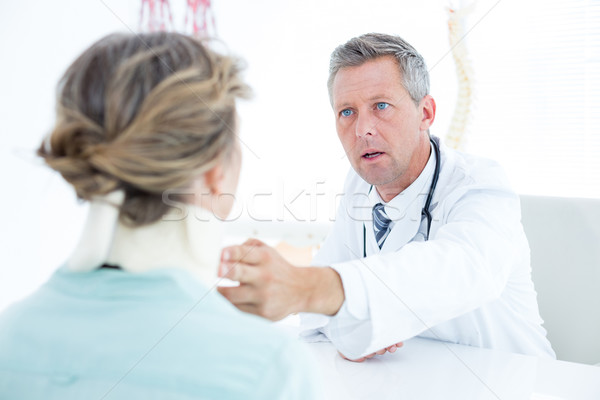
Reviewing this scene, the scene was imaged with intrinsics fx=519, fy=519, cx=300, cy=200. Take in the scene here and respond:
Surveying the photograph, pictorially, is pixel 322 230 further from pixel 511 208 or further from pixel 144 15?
pixel 144 15

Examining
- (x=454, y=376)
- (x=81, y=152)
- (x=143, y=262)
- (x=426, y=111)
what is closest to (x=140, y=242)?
(x=143, y=262)

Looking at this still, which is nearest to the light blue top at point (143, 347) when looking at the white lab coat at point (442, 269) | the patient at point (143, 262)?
the patient at point (143, 262)

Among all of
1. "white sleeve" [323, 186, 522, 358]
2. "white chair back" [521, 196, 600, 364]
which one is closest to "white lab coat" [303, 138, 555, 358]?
"white sleeve" [323, 186, 522, 358]

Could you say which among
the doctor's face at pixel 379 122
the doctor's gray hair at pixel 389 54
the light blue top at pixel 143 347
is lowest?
the light blue top at pixel 143 347

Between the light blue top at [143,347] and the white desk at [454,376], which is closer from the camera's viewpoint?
the light blue top at [143,347]

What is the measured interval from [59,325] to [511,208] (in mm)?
1149

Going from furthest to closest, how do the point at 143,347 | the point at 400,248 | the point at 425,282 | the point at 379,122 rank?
1. the point at 379,122
2. the point at 400,248
3. the point at 425,282
4. the point at 143,347

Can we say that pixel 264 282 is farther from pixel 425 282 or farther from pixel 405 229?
pixel 405 229

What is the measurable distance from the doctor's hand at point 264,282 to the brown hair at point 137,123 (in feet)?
0.54

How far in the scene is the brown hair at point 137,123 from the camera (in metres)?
0.63

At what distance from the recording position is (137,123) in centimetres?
63

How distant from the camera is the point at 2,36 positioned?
310cm

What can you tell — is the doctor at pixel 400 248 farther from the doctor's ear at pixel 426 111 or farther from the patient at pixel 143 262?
the patient at pixel 143 262

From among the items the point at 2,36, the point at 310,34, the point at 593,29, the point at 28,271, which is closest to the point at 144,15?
the point at 2,36
